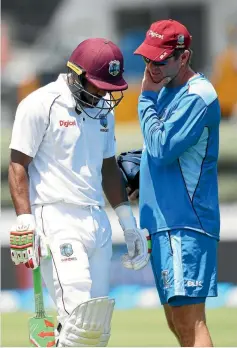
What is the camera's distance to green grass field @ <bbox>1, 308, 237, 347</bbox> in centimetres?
808

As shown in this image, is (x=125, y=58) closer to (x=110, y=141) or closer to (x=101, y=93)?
(x=110, y=141)

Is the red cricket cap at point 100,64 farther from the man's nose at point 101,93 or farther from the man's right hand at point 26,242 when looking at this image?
the man's right hand at point 26,242

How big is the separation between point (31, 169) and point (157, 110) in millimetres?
683

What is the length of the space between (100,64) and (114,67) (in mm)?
76

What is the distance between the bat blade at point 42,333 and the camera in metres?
5.96

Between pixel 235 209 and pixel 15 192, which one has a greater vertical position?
pixel 15 192

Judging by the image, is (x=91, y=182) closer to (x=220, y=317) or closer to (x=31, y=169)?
(x=31, y=169)

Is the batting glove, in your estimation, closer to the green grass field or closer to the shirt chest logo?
the shirt chest logo

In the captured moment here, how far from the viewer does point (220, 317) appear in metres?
9.26

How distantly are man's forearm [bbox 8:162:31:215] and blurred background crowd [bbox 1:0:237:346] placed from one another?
427 centimetres

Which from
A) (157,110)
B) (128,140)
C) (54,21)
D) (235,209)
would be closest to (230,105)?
(128,140)

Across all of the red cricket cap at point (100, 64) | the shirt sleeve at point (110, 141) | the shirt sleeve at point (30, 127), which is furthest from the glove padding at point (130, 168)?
the shirt sleeve at point (30, 127)

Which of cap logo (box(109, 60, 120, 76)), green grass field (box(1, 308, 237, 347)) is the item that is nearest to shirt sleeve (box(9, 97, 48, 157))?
cap logo (box(109, 60, 120, 76))

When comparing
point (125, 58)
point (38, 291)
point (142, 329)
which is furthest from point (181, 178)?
point (125, 58)
